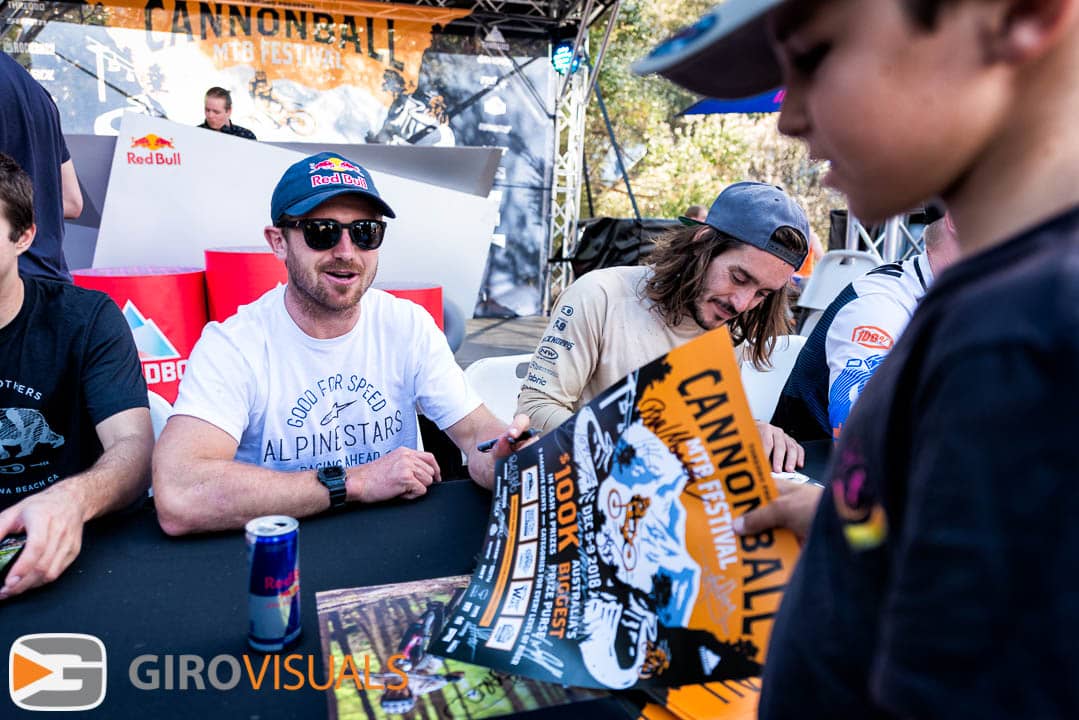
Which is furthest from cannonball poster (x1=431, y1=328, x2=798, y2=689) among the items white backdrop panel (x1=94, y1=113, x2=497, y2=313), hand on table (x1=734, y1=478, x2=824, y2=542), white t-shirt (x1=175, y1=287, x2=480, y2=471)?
white backdrop panel (x1=94, y1=113, x2=497, y2=313)

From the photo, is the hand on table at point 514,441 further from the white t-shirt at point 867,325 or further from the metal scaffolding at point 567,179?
the metal scaffolding at point 567,179

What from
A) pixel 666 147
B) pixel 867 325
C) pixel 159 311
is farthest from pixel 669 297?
pixel 666 147

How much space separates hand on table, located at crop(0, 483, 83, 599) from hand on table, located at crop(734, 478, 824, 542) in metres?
1.06

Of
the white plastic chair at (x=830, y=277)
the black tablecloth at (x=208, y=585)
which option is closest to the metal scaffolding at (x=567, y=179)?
the white plastic chair at (x=830, y=277)

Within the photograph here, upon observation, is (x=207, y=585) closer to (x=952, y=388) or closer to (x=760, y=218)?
(x=952, y=388)

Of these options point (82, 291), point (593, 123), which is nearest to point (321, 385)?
point (82, 291)

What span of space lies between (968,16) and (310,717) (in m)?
0.90

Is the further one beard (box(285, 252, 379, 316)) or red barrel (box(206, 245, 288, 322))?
red barrel (box(206, 245, 288, 322))

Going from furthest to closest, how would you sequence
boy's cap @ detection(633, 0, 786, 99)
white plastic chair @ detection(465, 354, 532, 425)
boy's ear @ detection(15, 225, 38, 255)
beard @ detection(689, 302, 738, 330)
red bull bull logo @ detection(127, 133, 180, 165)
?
red bull bull logo @ detection(127, 133, 180, 165) → white plastic chair @ detection(465, 354, 532, 425) → beard @ detection(689, 302, 738, 330) → boy's ear @ detection(15, 225, 38, 255) → boy's cap @ detection(633, 0, 786, 99)

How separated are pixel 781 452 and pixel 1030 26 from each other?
1.54 metres

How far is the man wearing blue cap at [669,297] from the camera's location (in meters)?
2.20

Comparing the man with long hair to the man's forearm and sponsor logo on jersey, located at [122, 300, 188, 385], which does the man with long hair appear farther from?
sponsor logo on jersey, located at [122, 300, 188, 385]

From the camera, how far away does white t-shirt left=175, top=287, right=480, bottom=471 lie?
5.86 ft

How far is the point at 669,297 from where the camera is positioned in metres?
2.36
